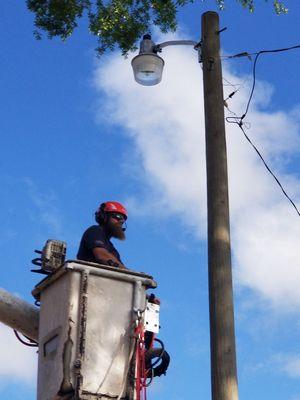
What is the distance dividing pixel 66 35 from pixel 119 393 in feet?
18.4

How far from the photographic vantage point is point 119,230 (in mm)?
8188

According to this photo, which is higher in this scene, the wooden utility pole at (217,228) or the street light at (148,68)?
the street light at (148,68)

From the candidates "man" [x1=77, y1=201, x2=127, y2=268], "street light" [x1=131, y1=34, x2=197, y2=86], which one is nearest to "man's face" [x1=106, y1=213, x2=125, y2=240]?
"man" [x1=77, y1=201, x2=127, y2=268]

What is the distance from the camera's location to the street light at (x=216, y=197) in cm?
653

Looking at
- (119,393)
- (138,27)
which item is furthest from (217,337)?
(138,27)

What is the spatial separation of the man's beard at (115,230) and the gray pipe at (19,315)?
131 cm

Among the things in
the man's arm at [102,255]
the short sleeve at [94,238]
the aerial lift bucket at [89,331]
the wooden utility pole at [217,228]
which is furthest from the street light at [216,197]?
the short sleeve at [94,238]

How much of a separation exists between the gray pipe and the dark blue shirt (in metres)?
0.71

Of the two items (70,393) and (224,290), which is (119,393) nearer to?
(70,393)

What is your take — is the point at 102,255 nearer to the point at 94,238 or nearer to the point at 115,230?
the point at 94,238

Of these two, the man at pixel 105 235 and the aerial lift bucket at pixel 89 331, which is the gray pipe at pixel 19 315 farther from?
the man at pixel 105 235

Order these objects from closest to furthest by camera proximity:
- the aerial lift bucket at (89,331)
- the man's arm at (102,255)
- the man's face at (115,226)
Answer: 1. the aerial lift bucket at (89,331)
2. the man's arm at (102,255)
3. the man's face at (115,226)

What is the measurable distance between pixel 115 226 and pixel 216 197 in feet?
3.95

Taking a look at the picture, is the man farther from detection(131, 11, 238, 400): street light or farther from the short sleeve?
detection(131, 11, 238, 400): street light
